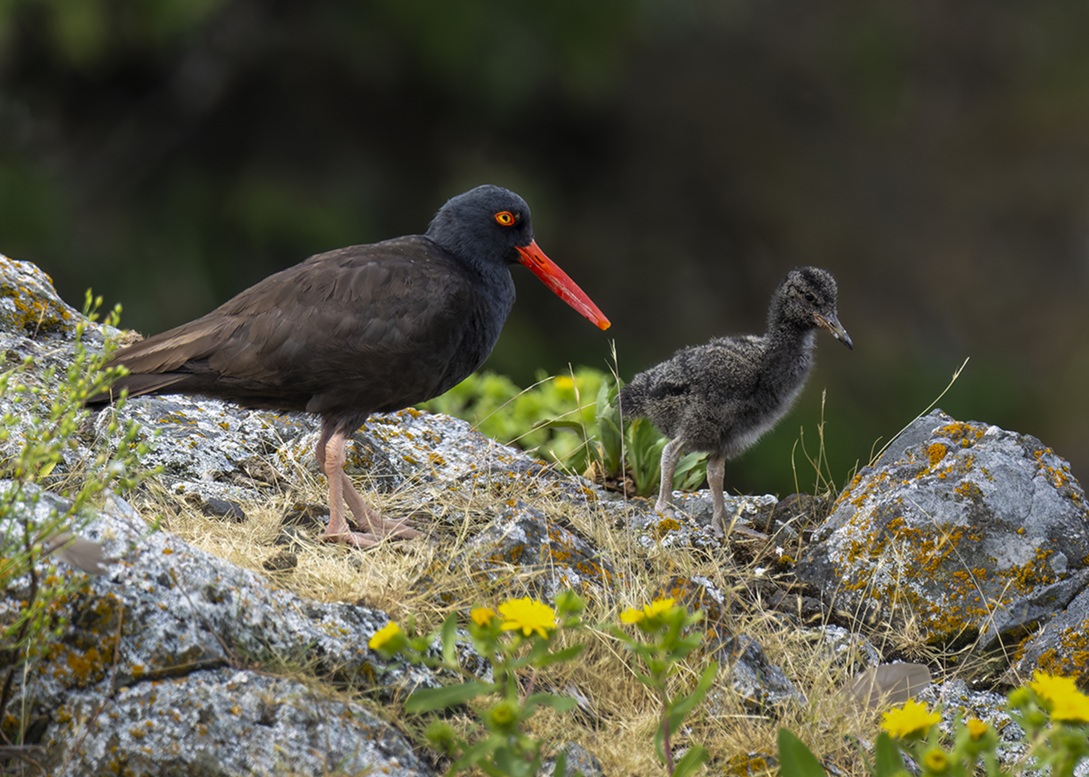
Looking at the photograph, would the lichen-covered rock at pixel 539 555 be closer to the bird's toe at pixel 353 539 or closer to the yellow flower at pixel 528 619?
the bird's toe at pixel 353 539

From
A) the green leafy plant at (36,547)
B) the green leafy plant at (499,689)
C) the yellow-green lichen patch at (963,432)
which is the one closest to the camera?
the green leafy plant at (499,689)

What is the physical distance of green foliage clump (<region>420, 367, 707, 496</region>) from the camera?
18.8ft

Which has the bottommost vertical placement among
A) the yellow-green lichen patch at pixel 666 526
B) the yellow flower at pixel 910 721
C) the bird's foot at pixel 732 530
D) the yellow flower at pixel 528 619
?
the bird's foot at pixel 732 530

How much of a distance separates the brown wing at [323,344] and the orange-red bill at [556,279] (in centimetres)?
68

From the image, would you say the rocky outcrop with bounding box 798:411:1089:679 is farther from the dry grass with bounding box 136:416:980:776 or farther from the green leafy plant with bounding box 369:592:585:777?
the green leafy plant with bounding box 369:592:585:777

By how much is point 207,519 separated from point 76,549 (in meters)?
1.21

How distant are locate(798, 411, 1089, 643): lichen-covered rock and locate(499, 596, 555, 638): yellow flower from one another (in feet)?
6.73

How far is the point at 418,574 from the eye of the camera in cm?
390

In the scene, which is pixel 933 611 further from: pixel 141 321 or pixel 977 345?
pixel 977 345

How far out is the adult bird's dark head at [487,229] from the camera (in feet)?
16.7

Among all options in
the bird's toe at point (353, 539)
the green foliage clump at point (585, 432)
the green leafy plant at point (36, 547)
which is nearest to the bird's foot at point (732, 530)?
the green foliage clump at point (585, 432)

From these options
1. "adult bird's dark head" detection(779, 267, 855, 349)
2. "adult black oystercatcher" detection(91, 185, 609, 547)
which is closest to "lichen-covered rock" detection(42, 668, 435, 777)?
"adult black oystercatcher" detection(91, 185, 609, 547)

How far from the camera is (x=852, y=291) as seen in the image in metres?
10.8

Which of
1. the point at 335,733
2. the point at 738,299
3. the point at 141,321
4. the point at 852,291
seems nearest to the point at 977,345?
the point at 852,291
